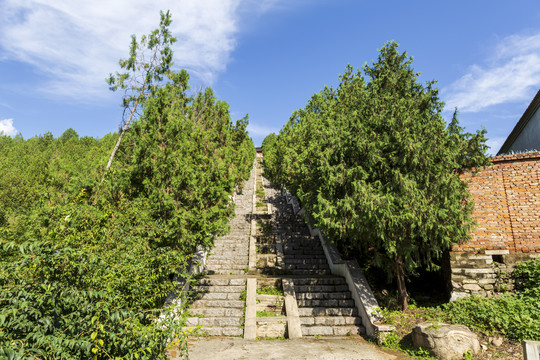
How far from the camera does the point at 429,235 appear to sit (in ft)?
28.6

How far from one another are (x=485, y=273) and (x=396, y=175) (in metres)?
4.77

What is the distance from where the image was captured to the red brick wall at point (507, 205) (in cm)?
946

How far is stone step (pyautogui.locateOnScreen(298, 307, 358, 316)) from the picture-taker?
941 centimetres

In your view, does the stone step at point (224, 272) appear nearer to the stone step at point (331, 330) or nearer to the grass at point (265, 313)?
the grass at point (265, 313)

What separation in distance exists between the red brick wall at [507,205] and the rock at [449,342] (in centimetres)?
351

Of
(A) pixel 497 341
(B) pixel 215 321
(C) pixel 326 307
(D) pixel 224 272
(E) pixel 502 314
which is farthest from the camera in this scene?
(D) pixel 224 272

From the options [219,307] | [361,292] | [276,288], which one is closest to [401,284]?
[361,292]

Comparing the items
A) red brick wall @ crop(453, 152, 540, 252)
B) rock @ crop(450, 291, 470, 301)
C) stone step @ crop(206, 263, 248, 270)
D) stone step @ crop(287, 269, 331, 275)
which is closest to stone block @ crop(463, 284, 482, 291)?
rock @ crop(450, 291, 470, 301)

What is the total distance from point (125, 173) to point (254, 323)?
252 inches

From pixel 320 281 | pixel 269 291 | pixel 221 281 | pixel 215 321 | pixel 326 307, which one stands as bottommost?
pixel 215 321

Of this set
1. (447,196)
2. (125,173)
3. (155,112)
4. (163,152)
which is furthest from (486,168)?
(125,173)

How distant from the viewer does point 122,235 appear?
5.67m

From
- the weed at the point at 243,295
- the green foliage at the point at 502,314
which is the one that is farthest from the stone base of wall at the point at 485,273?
the weed at the point at 243,295

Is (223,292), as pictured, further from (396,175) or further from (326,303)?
(396,175)
